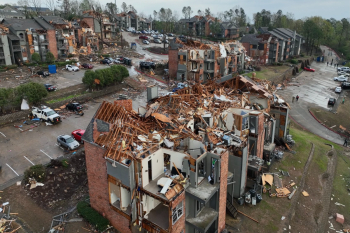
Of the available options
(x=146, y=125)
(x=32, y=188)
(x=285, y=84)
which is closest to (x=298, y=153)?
(x=146, y=125)

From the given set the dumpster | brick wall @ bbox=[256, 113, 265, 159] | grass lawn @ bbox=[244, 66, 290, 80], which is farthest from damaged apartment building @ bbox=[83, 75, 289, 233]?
grass lawn @ bbox=[244, 66, 290, 80]

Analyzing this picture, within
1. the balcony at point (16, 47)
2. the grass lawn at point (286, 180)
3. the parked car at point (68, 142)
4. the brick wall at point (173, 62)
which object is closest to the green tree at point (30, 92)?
the parked car at point (68, 142)

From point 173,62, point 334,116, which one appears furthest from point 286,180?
point 173,62

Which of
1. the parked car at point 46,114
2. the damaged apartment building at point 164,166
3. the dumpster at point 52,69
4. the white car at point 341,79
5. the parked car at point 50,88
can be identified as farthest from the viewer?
the white car at point 341,79

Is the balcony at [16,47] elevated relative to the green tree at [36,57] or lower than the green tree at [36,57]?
elevated

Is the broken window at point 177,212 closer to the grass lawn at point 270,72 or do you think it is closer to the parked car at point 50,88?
the parked car at point 50,88

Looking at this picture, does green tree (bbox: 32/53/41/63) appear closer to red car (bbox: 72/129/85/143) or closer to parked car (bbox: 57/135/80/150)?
red car (bbox: 72/129/85/143)

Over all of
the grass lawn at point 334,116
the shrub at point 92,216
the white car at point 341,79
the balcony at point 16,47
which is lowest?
the grass lawn at point 334,116

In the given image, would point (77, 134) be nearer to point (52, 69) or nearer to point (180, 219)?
point (180, 219)
